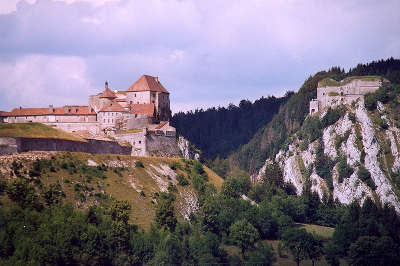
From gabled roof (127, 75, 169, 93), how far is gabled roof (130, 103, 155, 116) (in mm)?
5725

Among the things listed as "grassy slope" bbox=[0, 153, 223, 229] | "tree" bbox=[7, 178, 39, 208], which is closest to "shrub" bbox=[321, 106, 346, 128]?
"grassy slope" bbox=[0, 153, 223, 229]

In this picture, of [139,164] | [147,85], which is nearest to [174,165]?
[139,164]

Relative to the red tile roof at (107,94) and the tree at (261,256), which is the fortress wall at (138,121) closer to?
the red tile roof at (107,94)

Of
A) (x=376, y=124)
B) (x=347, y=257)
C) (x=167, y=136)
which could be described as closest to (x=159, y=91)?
(x=167, y=136)

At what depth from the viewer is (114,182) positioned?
116 metres

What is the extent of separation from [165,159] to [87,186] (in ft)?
71.1

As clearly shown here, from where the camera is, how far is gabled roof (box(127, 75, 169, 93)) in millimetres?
142750

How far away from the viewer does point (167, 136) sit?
13138 cm

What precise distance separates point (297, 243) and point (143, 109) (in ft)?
117

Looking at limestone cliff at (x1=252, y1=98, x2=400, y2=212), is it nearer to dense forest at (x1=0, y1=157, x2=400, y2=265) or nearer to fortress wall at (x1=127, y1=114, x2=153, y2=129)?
dense forest at (x1=0, y1=157, x2=400, y2=265)

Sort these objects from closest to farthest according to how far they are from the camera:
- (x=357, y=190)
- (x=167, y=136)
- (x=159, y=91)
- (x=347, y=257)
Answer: (x=347, y=257) < (x=167, y=136) < (x=159, y=91) < (x=357, y=190)

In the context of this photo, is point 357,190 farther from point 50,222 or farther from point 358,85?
point 50,222

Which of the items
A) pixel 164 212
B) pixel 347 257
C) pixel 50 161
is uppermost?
pixel 50 161

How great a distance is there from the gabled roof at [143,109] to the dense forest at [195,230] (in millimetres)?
10212
